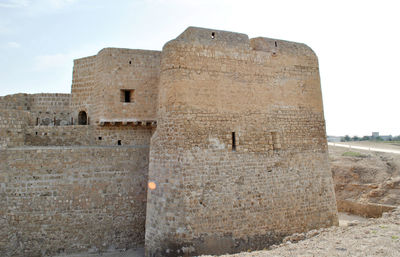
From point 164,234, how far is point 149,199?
1175 millimetres

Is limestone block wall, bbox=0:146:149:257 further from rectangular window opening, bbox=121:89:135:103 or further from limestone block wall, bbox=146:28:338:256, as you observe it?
rectangular window opening, bbox=121:89:135:103

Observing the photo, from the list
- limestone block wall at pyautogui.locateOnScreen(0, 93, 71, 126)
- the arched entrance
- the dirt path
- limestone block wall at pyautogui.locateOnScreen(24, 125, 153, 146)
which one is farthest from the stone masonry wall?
the dirt path

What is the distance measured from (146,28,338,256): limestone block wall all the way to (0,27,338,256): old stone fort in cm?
3

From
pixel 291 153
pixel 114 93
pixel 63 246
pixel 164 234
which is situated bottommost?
pixel 63 246

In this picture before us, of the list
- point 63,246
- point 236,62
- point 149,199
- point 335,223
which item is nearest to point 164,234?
point 149,199

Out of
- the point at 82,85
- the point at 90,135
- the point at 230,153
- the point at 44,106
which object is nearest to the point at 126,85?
the point at 90,135

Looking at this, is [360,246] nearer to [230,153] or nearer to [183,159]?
[230,153]

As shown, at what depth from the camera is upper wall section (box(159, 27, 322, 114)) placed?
305 inches

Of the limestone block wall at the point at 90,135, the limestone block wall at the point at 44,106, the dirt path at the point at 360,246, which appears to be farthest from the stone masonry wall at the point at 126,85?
the dirt path at the point at 360,246

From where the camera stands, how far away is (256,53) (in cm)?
886

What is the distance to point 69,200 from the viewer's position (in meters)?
8.48

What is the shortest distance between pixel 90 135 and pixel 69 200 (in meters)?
2.73

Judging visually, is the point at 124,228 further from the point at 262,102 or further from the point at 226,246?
the point at 262,102

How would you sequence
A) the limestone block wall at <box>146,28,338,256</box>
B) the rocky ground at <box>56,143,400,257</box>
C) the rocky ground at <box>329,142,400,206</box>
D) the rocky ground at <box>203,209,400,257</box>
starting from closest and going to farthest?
1. the rocky ground at <box>203,209,400,257</box>
2. the rocky ground at <box>56,143,400,257</box>
3. the limestone block wall at <box>146,28,338,256</box>
4. the rocky ground at <box>329,142,400,206</box>
